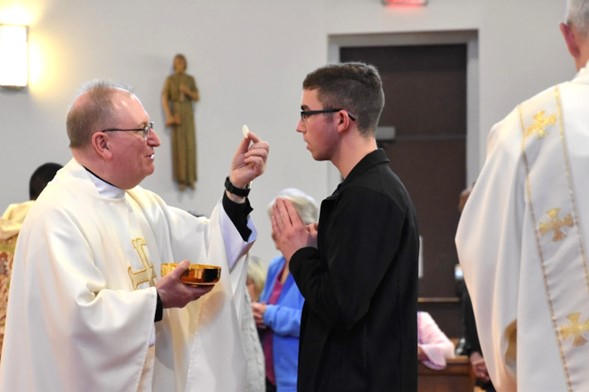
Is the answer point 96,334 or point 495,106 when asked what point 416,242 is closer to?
point 96,334

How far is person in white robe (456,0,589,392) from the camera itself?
2520mm

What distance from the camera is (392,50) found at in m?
8.41

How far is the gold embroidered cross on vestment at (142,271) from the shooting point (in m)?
3.46

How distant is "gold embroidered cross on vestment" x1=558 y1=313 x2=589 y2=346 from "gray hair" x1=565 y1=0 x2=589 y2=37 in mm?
740

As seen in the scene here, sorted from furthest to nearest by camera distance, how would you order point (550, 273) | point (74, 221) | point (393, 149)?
1. point (393, 149)
2. point (74, 221)
3. point (550, 273)

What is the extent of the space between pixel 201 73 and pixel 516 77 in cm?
264

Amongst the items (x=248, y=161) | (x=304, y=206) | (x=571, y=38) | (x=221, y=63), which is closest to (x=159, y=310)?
(x=248, y=161)

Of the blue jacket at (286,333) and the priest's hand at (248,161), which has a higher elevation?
the priest's hand at (248,161)

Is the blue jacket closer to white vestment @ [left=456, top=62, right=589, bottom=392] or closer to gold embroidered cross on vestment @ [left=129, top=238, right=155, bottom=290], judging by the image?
gold embroidered cross on vestment @ [left=129, top=238, right=155, bottom=290]

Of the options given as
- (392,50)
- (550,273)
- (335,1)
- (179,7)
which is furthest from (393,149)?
(550,273)

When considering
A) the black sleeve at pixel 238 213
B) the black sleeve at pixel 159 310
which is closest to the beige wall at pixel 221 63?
the black sleeve at pixel 238 213

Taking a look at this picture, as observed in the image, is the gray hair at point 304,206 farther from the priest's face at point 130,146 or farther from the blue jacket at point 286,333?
the priest's face at point 130,146

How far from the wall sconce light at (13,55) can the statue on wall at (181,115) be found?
4.09ft

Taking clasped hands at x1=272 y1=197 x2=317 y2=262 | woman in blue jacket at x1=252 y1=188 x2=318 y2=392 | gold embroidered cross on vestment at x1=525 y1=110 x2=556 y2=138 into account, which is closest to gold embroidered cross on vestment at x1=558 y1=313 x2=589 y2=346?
gold embroidered cross on vestment at x1=525 y1=110 x2=556 y2=138
